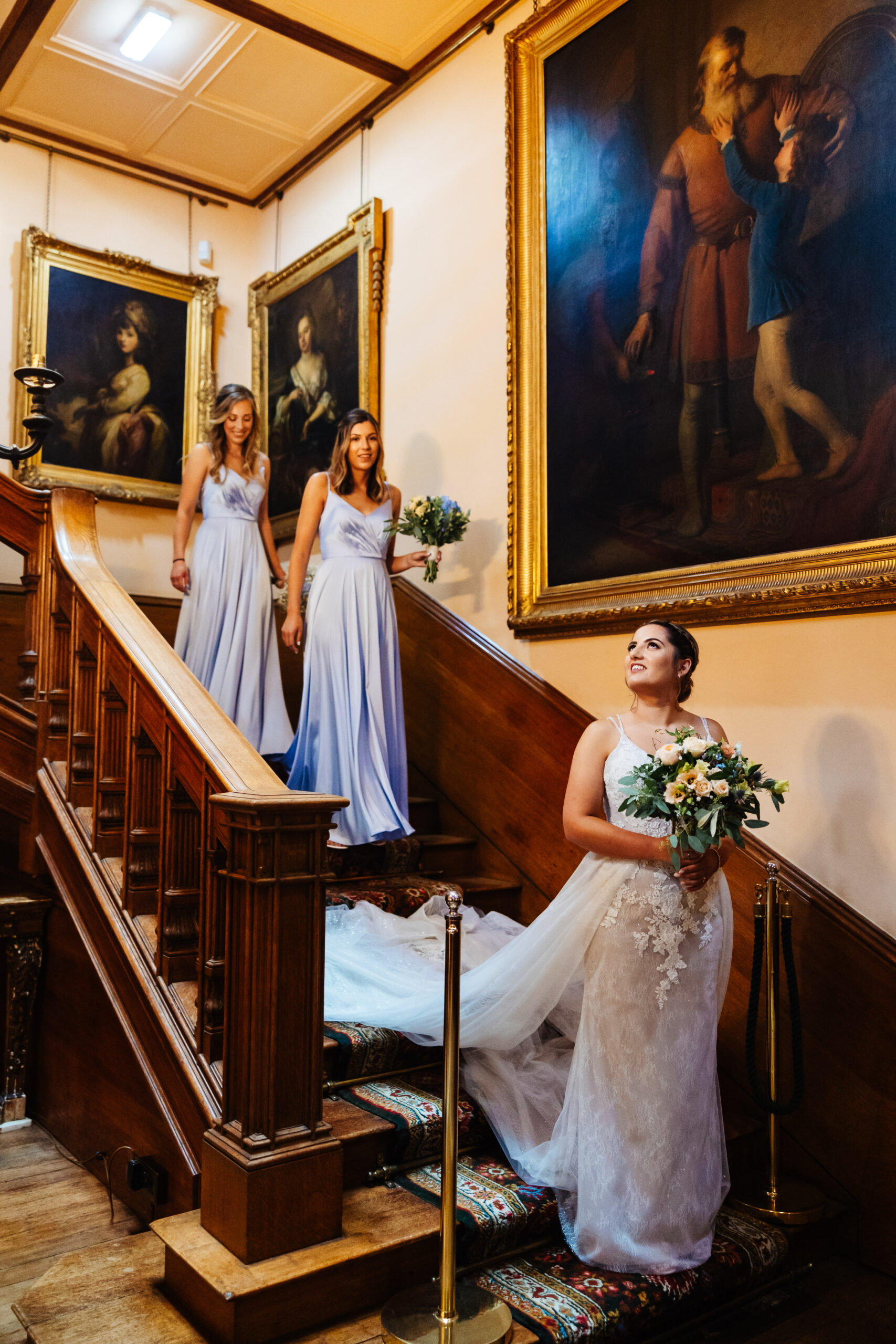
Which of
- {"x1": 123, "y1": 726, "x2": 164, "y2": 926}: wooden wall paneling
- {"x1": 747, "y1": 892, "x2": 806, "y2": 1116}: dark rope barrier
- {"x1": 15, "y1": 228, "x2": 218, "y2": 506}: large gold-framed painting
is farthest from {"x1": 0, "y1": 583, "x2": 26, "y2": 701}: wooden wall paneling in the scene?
{"x1": 747, "y1": 892, "x2": 806, "y2": 1116}: dark rope barrier

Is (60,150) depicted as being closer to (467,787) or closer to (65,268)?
(65,268)

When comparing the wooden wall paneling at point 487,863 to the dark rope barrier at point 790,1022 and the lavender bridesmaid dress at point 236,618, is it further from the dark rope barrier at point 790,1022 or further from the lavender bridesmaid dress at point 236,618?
the dark rope barrier at point 790,1022

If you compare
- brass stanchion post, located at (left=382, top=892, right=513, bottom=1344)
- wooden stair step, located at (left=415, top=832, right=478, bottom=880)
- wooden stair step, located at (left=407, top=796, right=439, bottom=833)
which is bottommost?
brass stanchion post, located at (left=382, top=892, right=513, bottom=1344)

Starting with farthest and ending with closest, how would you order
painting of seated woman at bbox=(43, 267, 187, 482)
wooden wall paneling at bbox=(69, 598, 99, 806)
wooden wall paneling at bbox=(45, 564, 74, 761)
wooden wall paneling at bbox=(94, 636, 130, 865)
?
1. painting of seated woman at bbox=(43, 267, 187, 482)
2. wooden wall paneling at bbox=(45, 564, 74, 761)
3. wooden wall paneling at bbox=(69, 598, 99, 806)
4. wooden wall paneling at bbox=(94, 636, 130, 865)

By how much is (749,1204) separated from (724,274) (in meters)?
3.37

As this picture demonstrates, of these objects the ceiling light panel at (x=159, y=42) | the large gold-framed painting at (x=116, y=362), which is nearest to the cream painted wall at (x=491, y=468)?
the large gold-framed painting at (x=116, y=362)

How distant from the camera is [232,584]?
532cm

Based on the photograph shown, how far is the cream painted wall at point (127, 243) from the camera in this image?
6.67 meters

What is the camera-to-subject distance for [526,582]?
199 inches

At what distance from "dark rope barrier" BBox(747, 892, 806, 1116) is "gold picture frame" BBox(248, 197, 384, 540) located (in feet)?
13.3

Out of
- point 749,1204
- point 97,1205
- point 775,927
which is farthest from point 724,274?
point 97,1205

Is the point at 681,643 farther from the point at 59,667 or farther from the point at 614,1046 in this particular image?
the point at 59,667

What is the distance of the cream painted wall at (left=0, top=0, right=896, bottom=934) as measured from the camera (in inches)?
144

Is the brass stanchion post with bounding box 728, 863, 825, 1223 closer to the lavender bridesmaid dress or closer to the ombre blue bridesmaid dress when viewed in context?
the ombre blue bridesmaid dress
